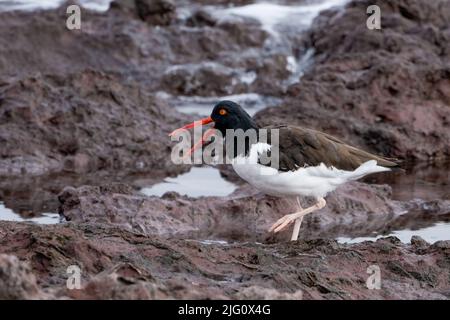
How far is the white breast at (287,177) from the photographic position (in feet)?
22.2

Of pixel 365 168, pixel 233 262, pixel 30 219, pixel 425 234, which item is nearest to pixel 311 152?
pixel 365 168

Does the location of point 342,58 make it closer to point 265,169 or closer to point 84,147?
point 84,147

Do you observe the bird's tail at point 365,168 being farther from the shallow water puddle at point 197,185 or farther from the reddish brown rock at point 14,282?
the reddish brown rock at point 14,282

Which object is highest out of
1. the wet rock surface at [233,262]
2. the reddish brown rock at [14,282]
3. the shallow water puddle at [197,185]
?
the reddish brown rock at [14,282]

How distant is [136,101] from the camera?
38.0 feet

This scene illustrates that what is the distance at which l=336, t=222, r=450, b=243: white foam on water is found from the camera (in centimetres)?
799

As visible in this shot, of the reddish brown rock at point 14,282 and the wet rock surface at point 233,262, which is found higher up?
the reddish brown rock at point 14,282

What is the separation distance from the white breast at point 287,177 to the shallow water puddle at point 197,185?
2.47m

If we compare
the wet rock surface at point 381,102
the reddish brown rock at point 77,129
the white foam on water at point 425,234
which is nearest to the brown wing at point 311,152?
the white foam on water at point 425,234

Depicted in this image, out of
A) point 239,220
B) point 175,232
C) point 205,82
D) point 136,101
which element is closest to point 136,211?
point 175,232

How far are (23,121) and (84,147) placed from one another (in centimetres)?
74

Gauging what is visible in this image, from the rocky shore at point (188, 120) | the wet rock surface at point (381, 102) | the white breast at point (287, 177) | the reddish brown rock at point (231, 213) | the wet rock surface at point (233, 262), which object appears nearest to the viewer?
the wet rock surface at point (233, 262)

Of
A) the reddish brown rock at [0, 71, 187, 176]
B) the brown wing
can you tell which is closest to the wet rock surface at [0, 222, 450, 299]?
the brown wing

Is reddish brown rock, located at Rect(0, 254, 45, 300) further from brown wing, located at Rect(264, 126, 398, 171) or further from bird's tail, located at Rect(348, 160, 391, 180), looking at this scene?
bird's tail, located at Rect(348, 160, 391, 180)
